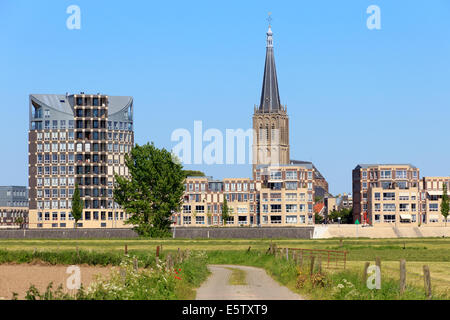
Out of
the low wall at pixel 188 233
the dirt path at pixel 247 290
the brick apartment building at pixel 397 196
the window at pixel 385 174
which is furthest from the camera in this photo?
the window at pixel 385 174

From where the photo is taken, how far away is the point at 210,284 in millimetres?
47438

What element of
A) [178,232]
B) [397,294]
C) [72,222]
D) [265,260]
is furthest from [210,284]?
[72,222]

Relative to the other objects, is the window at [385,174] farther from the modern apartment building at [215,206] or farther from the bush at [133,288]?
the bush at [133,288]

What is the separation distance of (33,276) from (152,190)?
257 feet

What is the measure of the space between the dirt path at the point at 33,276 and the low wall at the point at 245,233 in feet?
271

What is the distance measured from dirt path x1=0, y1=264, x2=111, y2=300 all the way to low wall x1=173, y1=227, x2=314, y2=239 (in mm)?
82470

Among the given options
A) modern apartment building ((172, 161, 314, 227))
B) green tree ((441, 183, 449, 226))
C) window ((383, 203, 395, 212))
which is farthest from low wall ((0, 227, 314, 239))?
green tree ((441, 183, 449, 226))

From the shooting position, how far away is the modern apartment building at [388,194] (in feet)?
611

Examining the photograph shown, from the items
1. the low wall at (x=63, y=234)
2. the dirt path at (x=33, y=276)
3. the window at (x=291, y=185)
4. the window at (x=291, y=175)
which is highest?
the window at (x=291, y=175)

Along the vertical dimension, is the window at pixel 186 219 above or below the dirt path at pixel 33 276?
above

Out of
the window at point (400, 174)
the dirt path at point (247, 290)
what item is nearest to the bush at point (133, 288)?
the dirt path at point (247, 290)

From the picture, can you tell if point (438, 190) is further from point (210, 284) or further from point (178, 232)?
point (210, 284)

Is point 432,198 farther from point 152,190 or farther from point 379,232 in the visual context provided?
point 152,190
